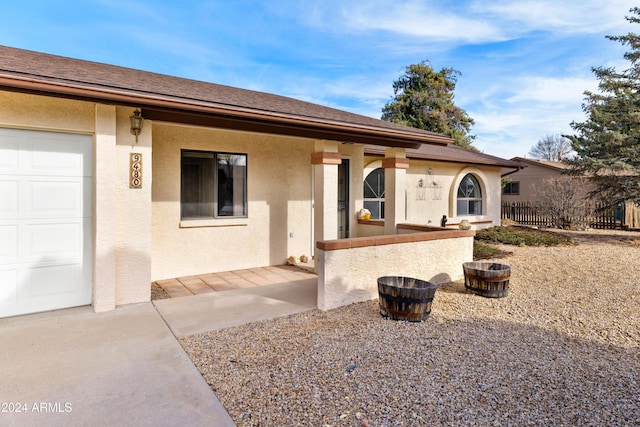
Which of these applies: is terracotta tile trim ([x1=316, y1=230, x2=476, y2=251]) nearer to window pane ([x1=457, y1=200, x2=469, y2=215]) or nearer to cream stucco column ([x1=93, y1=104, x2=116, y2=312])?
cream stucco column ([x1=93, y1=104, x2=116, y2=312])

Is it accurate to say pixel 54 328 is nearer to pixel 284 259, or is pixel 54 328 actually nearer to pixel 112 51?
pixel 284 259

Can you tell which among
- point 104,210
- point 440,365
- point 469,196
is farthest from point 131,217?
point 469,196

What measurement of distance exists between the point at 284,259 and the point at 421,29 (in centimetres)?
874

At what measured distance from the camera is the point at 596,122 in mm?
14156

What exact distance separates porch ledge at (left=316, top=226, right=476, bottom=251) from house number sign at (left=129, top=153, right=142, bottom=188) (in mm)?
2710

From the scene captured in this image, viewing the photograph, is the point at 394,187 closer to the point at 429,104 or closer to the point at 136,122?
the point at 136,122

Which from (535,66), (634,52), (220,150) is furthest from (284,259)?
(634,52)

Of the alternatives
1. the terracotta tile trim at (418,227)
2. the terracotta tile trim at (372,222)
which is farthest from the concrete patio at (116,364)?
the terracotta tile trim at (372,222)

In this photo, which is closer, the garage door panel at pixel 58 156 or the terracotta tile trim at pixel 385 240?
the garage door panel at pixel 58 156

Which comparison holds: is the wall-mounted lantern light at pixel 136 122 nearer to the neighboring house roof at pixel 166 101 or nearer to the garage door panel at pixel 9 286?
the neighboring house roof at pixel 166 101

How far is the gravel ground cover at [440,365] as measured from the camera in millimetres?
2641

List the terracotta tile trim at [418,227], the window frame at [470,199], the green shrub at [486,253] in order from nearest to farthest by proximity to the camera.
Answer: the terracotta tile trim at [418,227] < the green shrub at [486,253] < the window frame at [470,199]

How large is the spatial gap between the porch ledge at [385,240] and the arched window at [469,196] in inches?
295

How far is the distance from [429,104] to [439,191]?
14917 mm
